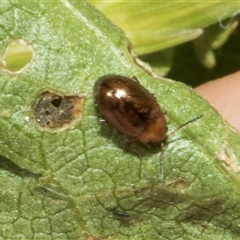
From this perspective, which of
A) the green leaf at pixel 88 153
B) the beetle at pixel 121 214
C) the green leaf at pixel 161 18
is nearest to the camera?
the green leaf at pixel 88 153

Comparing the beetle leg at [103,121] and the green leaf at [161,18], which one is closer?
the beetle leg at [103,121]

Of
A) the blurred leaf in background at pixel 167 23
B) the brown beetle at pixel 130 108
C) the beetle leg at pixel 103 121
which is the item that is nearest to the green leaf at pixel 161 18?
the blurred leaf in background at pixel 167 23

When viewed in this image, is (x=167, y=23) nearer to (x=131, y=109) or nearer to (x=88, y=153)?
(x=131, y=109)

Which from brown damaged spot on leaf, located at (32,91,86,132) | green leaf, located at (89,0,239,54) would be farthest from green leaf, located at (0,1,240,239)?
green leaf, located at (89,0,239,54)

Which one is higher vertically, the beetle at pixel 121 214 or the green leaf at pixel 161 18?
the green leaf at pixel 161 18

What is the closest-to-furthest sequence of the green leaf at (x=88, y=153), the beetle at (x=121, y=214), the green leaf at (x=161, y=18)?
the green leaf at (x=88, y=153) < the beetle at (x=121, y=214) < the green leaf at (x=161, y=18)

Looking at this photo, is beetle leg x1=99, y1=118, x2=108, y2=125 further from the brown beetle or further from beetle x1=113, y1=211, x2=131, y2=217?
beetle x1=113, y1=211, x2=131, y2=217

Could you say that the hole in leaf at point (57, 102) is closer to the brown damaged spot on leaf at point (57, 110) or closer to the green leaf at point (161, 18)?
the brown damaged spot on leaf at point (57, 110)

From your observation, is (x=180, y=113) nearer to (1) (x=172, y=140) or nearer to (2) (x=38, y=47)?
(1) (x=172, y=140)
